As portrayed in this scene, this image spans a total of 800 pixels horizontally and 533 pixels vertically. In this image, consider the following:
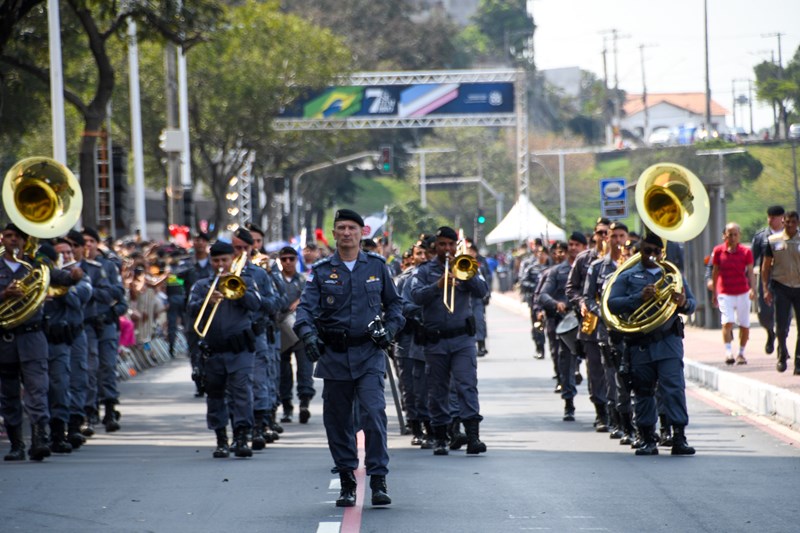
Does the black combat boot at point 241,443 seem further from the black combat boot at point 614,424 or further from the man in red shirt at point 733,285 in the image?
the man in red shirt at point 733,285

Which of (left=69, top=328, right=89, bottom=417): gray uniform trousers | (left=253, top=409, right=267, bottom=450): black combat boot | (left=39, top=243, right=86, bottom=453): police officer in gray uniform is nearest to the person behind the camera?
(left=39, top=243, right=86, bottom=453): police officer in gray uniform

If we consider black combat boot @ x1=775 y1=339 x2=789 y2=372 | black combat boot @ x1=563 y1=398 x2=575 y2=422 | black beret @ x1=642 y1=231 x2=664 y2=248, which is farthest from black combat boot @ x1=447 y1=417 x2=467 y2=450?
black combat boot @ x1=775 y1=339 x2=789 y2=372

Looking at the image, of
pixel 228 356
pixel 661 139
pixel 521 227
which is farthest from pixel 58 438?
pixel 661 139

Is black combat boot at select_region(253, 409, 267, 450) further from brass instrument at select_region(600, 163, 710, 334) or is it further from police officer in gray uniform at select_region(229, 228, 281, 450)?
brass instrument at select_region(600, 163, 710, 334)

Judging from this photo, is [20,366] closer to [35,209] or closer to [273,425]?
[35,209]

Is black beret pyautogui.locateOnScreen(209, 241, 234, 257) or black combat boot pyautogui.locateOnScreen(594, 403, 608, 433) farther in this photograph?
black combat boot pyautogui.locateOnScreen(594, 403, 608, 433)

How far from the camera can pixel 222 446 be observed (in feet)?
45.0

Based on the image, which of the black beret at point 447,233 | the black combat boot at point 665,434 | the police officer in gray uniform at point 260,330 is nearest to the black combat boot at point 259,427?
the police officer in gray uniform at point 260,330

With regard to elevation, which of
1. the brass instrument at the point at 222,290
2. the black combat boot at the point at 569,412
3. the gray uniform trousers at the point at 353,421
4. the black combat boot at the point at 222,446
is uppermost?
the brass instrument at the point at 222,290

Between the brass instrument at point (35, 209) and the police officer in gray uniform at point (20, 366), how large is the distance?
84mm

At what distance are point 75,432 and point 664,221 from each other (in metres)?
5.66

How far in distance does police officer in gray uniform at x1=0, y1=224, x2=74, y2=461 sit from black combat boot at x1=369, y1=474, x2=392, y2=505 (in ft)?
13.6

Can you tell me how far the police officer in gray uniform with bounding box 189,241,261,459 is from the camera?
44.5 feet

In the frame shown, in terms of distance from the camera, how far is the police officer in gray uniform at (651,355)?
42.5 feet
